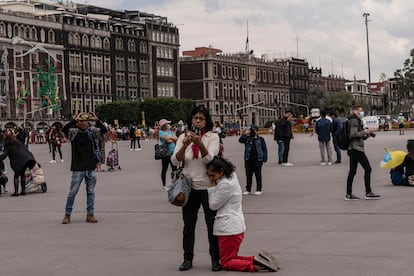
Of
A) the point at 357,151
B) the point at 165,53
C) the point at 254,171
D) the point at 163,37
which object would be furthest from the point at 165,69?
the point at 357,151

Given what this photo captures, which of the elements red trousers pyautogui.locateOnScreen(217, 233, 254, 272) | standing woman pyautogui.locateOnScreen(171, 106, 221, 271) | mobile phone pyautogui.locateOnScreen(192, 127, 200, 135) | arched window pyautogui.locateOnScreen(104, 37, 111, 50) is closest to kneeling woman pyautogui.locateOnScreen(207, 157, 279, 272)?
red trousers pyautogui.locateOnScreen(217, 233, 254, 272)

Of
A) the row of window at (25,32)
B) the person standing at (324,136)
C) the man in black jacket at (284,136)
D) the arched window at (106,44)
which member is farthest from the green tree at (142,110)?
the person standing at (324,136)

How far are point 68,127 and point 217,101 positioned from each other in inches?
4821

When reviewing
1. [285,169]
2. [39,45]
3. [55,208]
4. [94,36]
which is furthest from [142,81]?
[55,208]

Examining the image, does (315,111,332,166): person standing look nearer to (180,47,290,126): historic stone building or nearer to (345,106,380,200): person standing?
(345,106,380,200): person standing

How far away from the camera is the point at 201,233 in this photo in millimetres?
10961

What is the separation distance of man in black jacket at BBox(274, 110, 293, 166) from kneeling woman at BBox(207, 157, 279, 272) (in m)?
17.5

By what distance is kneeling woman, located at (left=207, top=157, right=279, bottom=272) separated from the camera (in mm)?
8070

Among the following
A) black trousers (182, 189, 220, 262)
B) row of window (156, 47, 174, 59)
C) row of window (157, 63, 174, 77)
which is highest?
row of window (156, 47, 174, 59)

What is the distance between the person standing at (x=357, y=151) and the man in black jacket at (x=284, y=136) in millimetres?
11223

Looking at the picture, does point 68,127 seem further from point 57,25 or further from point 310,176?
point 57,25

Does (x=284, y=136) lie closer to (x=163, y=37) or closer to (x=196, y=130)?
(x=196, y=130)

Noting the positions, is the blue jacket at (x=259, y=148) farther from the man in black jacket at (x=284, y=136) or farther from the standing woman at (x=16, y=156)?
the man in black jacket at (x=284, y=136)

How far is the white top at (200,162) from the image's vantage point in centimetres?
833
